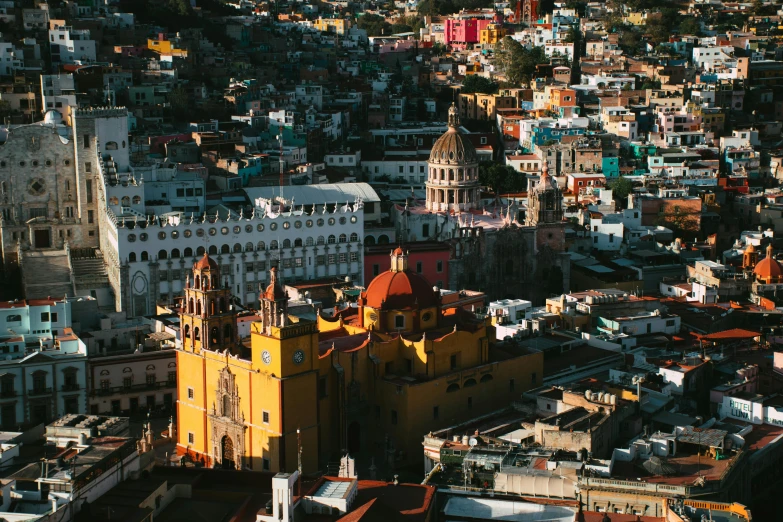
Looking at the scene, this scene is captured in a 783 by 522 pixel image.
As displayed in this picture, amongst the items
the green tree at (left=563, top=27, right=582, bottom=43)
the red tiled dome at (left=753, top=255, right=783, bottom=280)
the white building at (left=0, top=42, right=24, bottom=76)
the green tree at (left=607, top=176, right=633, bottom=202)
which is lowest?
the red tiled dome at (left=753, top=255, right=783, bottom=280)

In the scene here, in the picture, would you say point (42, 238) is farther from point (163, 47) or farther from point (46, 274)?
point (163, 47)

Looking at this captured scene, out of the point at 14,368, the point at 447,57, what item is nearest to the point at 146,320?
the point at 14,368

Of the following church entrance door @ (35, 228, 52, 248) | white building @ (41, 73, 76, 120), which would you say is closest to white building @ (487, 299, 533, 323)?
church entrance door @ (35, 228, 52, 248)

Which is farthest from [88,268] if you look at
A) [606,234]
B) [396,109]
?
[396,109]

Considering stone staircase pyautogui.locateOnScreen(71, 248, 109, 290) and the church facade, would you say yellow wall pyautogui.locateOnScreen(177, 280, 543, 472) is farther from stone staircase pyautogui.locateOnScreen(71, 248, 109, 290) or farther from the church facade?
the church facade

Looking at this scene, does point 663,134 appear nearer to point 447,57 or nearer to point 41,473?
point 447,57

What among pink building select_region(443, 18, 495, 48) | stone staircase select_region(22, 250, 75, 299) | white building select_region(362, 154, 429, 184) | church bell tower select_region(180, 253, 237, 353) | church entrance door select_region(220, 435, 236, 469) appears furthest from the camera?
pink building select_region(443, 18, 495, 48)

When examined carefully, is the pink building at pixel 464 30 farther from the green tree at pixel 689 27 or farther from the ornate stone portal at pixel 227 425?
the ornate stone portal at pixel 227 425
